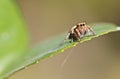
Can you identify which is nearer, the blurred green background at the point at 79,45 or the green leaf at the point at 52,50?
the green leaf at the point at 52,50

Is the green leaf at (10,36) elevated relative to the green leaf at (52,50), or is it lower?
elevated

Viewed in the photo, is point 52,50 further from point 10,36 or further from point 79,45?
point 79,45

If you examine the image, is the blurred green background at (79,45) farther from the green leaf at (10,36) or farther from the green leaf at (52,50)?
the green leaf at (52,50)

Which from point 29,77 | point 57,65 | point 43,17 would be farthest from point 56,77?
point 43,17

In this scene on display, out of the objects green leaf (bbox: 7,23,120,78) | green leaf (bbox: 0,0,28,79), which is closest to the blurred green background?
green leaf (bbox: 0,0,28,79)

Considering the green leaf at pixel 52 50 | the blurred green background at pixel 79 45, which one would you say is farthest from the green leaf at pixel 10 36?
the blurred green background at pixel 79 45

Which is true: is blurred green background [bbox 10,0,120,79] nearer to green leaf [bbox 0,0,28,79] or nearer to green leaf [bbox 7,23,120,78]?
green leaf [bbox 0,0,28,79]
